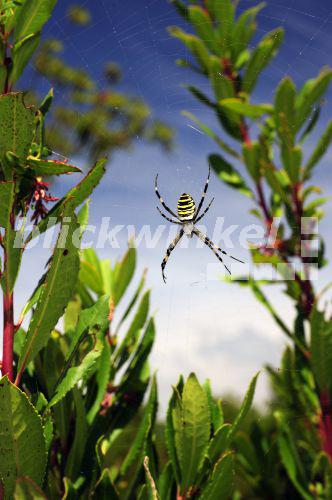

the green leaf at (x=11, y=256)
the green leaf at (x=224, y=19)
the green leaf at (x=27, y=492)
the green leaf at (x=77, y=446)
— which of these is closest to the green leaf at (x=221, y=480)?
the green leaf at (x=77, y=446)

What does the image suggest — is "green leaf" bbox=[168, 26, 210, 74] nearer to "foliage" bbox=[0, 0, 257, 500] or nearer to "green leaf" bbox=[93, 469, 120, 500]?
"foliage" bbox=[0, 0, 257, 500]

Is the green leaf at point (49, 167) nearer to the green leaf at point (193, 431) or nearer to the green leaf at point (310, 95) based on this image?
the green leaf at point (193, 431)

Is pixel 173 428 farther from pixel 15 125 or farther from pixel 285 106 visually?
pixel 285 106

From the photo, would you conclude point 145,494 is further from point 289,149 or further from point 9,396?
point 289,149

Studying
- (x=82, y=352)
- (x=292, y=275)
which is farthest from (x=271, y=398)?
(x=82, y=352)

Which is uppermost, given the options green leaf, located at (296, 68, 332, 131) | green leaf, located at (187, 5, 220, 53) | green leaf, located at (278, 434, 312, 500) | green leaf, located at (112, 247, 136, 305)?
green leaf, located at (187, 5, 220, 53)

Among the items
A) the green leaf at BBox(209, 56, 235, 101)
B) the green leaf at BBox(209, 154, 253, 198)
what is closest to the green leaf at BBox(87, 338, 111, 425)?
the green leaf at BBox(209, 154, 253, 198)
